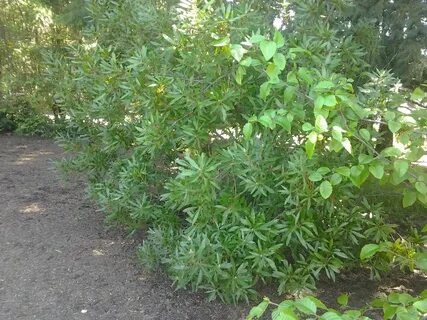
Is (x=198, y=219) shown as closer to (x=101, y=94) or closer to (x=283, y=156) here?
(x=283, y=156)

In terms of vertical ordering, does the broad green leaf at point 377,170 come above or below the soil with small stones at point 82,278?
above

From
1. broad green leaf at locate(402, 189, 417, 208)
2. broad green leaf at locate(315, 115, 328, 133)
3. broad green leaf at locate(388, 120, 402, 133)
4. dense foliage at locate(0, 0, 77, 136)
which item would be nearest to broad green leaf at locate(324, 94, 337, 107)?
broad green leaf at locate(315, 115, 328, 133)

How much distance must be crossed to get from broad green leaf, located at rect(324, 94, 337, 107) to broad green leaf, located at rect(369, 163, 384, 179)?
1.07 feet

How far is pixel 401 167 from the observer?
5.65 ft

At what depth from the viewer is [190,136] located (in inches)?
125

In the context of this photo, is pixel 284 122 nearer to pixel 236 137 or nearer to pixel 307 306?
pixel 307 306

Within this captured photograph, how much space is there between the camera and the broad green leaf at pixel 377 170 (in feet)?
5.77

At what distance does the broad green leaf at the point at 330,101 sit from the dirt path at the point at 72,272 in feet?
6.84

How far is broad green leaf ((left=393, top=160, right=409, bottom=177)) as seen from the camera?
1714 millimetres

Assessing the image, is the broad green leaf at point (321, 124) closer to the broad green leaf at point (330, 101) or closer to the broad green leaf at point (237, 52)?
the broad green leaf at point (330, 101)

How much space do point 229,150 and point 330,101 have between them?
4.38ft

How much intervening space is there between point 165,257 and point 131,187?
0.66 m

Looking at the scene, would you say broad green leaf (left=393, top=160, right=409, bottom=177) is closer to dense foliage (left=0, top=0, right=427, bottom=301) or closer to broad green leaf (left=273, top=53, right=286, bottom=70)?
dense foliage (left=0, top=0, right=427, bottom=301)

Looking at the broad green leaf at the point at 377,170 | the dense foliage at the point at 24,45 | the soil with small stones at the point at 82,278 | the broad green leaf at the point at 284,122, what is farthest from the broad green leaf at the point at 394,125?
the dense foliage at the point at 24,45
